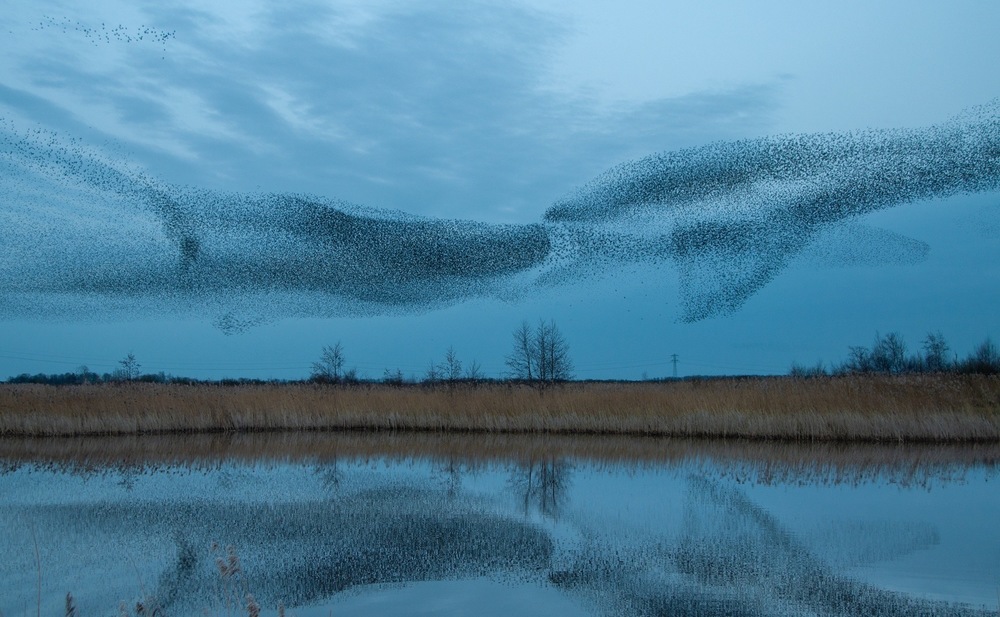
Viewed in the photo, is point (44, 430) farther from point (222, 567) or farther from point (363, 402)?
point (222, 567)

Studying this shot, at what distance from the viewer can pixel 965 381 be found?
59.1 ft

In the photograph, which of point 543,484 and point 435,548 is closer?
point 435,548

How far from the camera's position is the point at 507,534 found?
28.0 feet

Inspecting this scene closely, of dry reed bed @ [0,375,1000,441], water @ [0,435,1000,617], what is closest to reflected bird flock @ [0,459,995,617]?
water @ [0,435,1000,617]

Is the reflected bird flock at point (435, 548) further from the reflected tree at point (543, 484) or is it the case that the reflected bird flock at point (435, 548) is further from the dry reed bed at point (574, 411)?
the dry reed bed at point (574, 411)

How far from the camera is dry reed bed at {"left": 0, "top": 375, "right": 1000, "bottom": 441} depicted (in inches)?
647

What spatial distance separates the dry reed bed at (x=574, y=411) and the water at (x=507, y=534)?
1753 mm

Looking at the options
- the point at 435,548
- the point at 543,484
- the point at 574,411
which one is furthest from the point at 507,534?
the point at 574,411

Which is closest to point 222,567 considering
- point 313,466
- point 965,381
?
point 313,466

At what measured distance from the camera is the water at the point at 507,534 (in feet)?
20.2

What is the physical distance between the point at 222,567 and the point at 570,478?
9218 millimetres

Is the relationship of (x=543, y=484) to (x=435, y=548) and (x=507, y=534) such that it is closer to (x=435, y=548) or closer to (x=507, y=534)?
(x=507, y=534)

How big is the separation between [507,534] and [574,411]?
10.4 meters

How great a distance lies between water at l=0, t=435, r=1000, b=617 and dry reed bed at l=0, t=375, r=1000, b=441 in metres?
1.75
